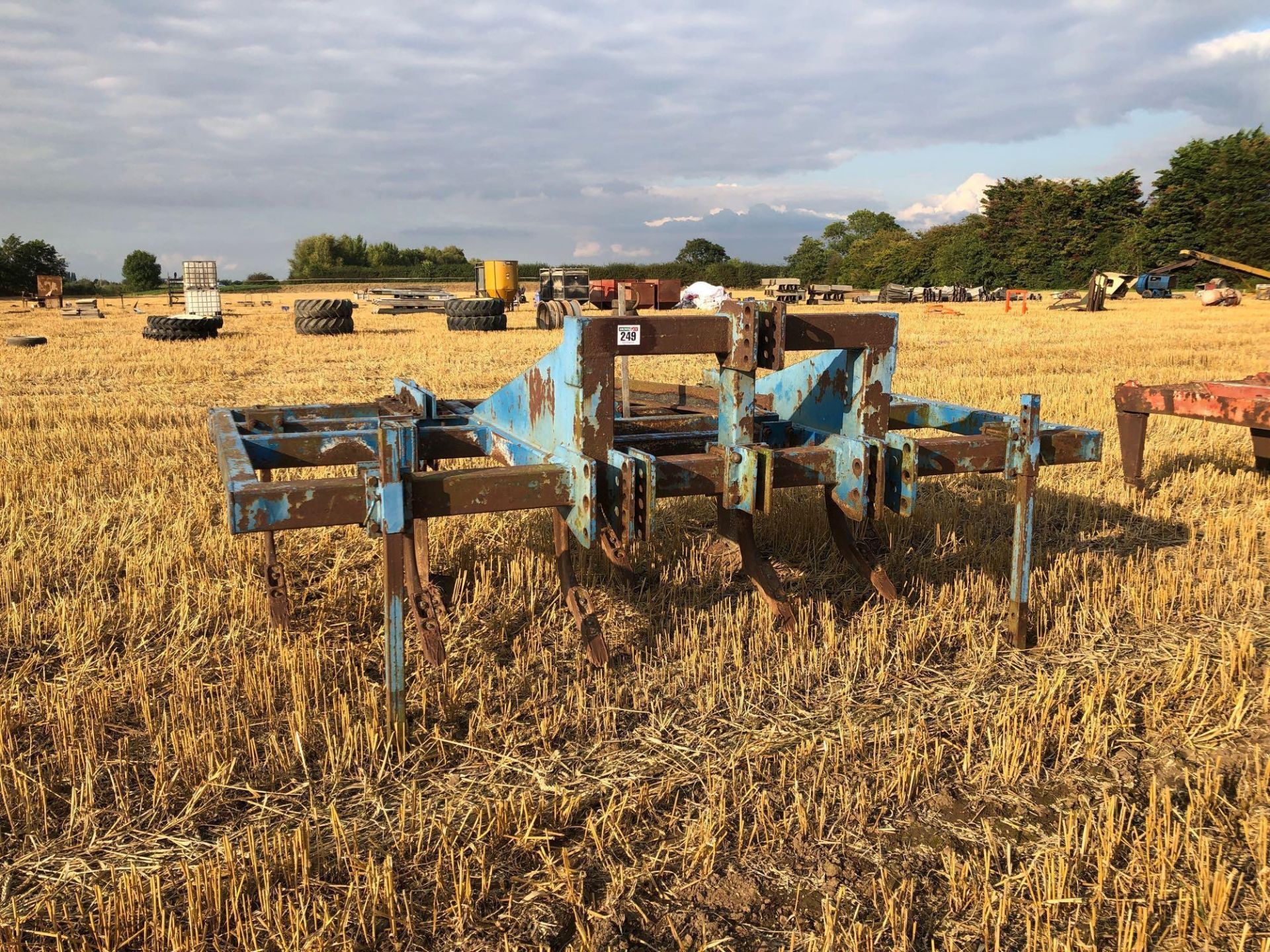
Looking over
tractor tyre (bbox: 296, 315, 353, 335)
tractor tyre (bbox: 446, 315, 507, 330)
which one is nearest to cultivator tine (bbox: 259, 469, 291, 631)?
tractor tyre (bbox: 296, 315, 353, 335)

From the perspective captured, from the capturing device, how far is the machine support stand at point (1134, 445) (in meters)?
6.21

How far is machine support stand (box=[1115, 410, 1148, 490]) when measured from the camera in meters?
6.21

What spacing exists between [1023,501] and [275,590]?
3.15 meters

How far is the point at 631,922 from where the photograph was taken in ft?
7.39

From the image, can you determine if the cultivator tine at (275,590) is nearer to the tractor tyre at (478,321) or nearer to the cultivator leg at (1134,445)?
the cultivator leg at (1134,445)

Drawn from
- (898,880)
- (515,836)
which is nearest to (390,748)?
(515,836)

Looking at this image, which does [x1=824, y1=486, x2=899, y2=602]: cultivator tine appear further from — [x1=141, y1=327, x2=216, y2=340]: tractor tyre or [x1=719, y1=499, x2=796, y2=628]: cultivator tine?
[x1=141, y1=327, x2=216, y2=340]: tractor tyre

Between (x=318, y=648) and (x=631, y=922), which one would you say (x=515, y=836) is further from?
(x=318, y=648)

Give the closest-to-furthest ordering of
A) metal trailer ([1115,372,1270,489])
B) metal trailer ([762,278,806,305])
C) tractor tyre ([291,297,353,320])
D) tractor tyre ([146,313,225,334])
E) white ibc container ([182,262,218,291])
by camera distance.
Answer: metal trailer ([1115,372,1270,489]) → tractor tyre ([146,313,225,334]) → tractor tyre ([291,297,353,320]) → white ibc container ([182,262,218,291]) → metal trailer ([762,278,806,305])

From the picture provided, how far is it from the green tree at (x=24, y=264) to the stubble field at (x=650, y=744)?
6004cm

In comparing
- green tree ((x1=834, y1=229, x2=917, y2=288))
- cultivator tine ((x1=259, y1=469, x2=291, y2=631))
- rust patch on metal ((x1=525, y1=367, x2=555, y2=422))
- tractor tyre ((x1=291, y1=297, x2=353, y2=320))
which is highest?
green tree ((x1=834, y1=229, x2=917, y2=288))

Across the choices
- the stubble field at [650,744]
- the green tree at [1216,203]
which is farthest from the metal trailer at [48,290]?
the green tree at [1216,203]

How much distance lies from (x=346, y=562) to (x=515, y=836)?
261cm

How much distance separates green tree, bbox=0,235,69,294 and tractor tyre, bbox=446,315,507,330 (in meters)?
43.9
